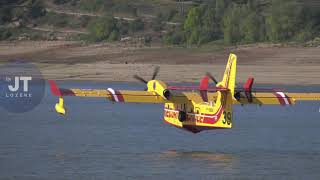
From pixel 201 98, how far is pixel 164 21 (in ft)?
232

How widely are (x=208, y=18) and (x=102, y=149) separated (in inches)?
2442

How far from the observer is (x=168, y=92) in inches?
1955

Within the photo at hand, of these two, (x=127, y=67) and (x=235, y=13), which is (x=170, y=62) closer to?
(x=127, y=67)

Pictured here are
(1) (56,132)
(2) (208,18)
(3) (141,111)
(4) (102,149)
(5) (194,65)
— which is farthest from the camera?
(2) (208,18)

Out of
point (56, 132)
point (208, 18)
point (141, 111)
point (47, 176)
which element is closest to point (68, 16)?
point (208, 18)

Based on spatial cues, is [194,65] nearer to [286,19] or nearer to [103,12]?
[286,19]

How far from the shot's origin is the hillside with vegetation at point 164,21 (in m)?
102

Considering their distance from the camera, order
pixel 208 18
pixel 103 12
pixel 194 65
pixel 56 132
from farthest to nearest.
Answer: pixel 103 12 → pixel 208 18 → pixel 194 65 → pixel 56 132

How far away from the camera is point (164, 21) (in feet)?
398

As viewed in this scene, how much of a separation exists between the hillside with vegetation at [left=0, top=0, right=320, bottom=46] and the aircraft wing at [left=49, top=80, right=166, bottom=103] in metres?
50.4

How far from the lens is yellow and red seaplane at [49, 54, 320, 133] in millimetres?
47625

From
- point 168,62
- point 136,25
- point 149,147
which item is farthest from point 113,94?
point 136,25

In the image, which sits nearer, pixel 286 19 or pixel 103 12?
pixel 286 19

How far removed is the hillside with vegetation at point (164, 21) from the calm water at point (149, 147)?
3443 cm
